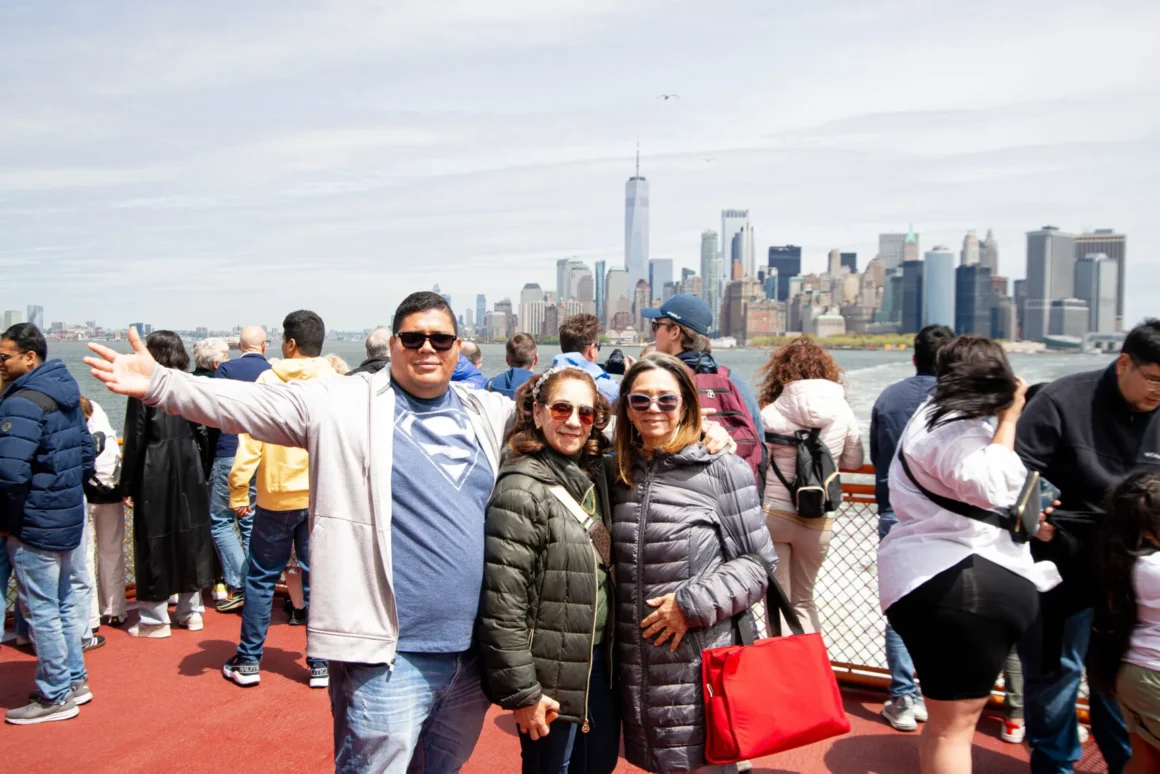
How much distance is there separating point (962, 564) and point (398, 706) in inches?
71.1

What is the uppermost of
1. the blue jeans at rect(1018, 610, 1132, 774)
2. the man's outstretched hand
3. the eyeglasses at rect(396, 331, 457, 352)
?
the eyeglasses at rect(396, 331, 457, 352)

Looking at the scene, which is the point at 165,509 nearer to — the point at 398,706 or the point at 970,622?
the point at 398,706

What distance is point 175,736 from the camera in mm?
4188

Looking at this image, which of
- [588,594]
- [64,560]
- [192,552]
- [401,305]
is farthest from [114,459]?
[588,594]

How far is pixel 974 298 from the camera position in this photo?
163000 millimetres

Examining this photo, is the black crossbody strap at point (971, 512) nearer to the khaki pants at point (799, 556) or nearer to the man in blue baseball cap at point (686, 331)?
the man in blue baseball cap at point (686, 331)

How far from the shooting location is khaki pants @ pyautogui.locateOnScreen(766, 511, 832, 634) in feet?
14.6

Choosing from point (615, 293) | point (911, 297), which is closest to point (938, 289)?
point (911, 297)

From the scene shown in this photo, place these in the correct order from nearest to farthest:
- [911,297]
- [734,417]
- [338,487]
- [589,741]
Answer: [338,487] → [589,741] → [734,417] → [911,297]

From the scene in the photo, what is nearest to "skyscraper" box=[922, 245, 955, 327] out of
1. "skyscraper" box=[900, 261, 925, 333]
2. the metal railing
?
"skyscraper" box=[900, 261, 925, 333]

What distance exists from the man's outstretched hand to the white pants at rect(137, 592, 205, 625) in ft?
12.1

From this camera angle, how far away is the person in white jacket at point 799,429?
14.6 feet

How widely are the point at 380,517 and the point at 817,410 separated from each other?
2635 mm

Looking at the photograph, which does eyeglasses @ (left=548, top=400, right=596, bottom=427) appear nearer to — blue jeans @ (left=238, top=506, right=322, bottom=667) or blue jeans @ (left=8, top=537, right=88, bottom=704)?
blue jeans @ (left=238, top=506, right=322, bottom=667)
